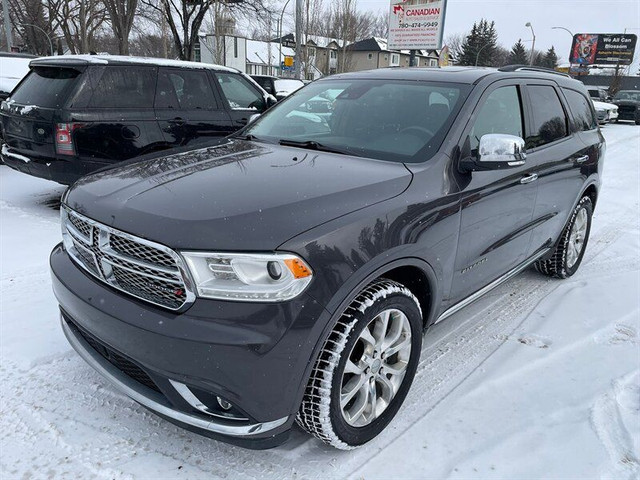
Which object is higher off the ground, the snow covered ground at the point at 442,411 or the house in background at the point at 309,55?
the house in background at the point at 309,55

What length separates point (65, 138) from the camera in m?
5.38

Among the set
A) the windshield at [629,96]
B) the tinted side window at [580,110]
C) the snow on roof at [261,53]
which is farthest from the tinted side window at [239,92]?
the snow on roof at [261,53]

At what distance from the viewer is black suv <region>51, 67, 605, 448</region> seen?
6.28 feet

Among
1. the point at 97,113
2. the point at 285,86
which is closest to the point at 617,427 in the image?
the point at 97,113

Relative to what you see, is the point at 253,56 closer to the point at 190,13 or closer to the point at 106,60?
the point at 190,13

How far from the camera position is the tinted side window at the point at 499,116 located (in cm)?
304

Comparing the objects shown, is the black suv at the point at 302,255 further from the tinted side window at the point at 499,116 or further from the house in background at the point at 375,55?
the house in background at the point at 375,55

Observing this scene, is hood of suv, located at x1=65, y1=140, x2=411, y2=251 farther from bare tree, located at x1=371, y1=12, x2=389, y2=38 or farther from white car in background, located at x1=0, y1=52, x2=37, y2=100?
bare tree, located at x1=371, y1=12, x2=389, y2=38

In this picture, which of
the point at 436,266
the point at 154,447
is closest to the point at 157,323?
the point at 154,447

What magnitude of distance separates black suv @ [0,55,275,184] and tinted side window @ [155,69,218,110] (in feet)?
0.04

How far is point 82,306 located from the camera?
2262 millimetres

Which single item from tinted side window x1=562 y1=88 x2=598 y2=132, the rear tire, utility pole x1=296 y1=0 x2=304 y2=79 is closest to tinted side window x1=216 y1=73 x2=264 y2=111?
tinted side window x1=562 y1=88 x2=598 y2=132

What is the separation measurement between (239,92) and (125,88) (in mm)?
1801

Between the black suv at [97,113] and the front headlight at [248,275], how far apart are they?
13.9 feet
